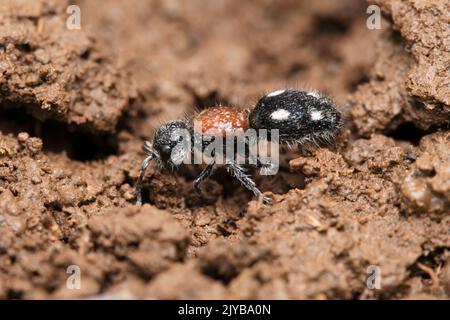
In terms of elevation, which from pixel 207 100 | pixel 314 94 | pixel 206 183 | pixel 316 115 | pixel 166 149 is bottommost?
pixel 206 183

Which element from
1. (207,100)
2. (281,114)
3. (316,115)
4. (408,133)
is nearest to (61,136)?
(207,100)

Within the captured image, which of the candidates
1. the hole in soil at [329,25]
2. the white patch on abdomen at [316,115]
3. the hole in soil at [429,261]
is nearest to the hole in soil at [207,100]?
the white patch on abdomen at [316,115]

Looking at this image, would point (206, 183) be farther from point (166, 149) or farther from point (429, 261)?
point (429, 261)

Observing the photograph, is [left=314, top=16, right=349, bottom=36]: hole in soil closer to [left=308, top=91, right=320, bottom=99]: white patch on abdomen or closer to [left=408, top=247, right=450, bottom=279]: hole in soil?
[left=308, top=91, right=320, bottom=99]: white patch on abdomen

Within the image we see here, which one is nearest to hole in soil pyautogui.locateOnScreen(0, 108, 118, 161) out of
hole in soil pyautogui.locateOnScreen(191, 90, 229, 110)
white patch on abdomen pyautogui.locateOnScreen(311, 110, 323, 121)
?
hole in soil pyautogui.locateOnScreen(191, 90, 229, 110)

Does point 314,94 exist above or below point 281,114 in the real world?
above

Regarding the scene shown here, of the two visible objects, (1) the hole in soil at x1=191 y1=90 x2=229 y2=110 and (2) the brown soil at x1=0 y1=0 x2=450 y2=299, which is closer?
(2) the brown soil at x1=0 y1=0 x2=450 y2=299

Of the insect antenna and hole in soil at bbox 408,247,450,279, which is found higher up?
the insect antenna
